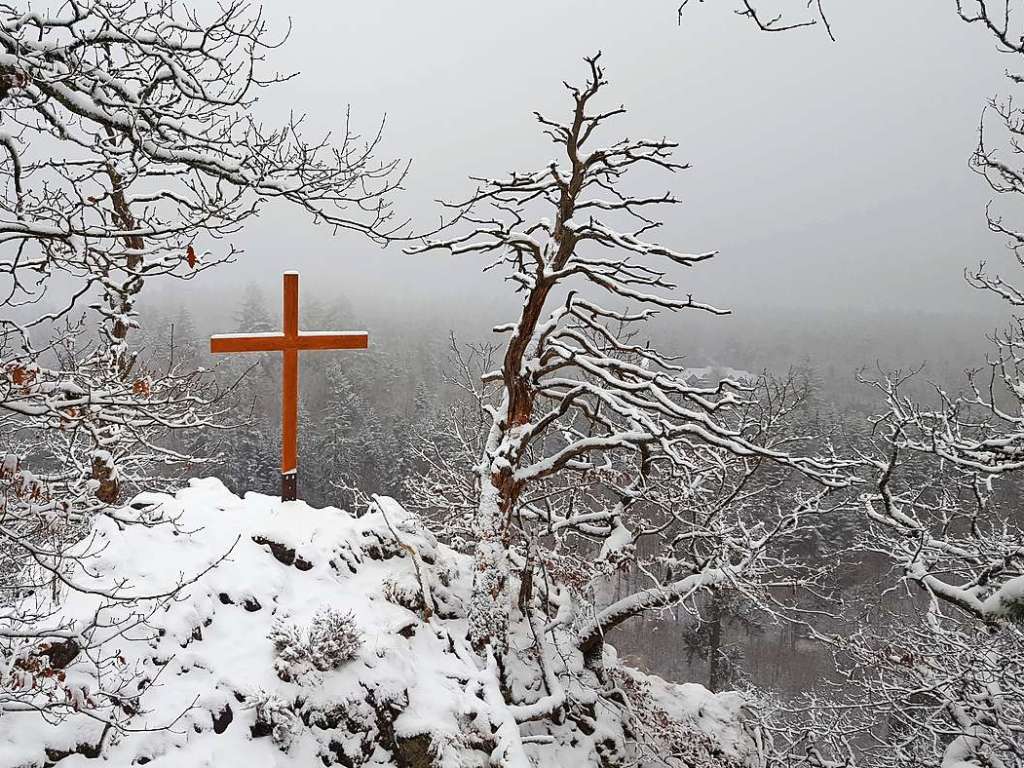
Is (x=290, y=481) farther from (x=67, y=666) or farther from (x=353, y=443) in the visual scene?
(x=353, y=443)

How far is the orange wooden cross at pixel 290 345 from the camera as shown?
7.96 meters

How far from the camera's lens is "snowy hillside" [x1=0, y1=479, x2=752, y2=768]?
463 centimetres

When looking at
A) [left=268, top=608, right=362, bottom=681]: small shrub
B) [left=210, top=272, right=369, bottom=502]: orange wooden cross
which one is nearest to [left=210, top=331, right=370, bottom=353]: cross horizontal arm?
[left=210, top=272, right=369, bottom=502]: orange wooden cross

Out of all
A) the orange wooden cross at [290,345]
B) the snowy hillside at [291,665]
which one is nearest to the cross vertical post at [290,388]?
the orange wooden cross at [290,345]

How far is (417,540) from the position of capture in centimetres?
802

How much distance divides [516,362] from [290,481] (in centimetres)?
344

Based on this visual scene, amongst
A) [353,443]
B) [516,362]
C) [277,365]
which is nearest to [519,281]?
[516,362]

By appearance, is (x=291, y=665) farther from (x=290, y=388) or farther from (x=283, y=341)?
(x=283, y=341)

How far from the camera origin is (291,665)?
5668 millimetres

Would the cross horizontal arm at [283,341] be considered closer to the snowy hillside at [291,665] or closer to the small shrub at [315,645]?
the snowy hillside at [291,665]

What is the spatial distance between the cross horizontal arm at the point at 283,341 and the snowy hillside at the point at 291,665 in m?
1.98

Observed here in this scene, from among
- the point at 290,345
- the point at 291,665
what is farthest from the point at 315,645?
the point at 290,345

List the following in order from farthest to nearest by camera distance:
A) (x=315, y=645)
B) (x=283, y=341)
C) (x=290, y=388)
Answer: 1. (x=290, y=388)
2. (x=283, y=341)
3. (x=315, y=645)

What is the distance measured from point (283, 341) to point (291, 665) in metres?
4.03
